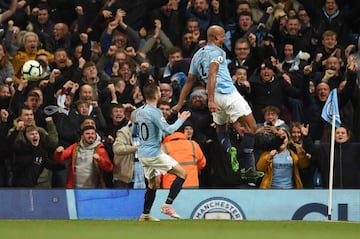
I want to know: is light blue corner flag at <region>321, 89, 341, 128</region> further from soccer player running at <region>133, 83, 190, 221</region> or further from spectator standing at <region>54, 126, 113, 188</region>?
spectator standing at <region>54, 126, 113, 188</region>

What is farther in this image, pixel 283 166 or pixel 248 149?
pixel 283 166

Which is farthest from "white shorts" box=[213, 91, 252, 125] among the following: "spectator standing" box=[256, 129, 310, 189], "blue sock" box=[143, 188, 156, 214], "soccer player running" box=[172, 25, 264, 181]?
"spectator standing" box=[256, 129, 310, 189]

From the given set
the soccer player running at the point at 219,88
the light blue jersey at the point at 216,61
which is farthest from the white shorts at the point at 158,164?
the light blue jersey at the point at 216,61

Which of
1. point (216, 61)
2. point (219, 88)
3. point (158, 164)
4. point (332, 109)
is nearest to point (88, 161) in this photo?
point (158, 164)

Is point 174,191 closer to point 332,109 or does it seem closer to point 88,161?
point 88,161

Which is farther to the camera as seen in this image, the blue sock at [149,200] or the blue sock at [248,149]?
the blue sock at [248,149]

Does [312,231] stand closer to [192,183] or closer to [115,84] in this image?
[192,183]

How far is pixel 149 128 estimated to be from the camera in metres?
17.5

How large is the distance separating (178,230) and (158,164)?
2768mm

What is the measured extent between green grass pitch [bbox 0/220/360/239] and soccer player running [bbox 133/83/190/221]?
0.68m

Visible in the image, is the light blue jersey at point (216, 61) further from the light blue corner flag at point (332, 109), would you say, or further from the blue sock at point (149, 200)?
the light blue corner flag at point (332, 109)

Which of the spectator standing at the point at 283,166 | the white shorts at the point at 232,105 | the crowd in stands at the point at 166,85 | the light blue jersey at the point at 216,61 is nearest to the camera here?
the light blue jersey at the point at 216,61

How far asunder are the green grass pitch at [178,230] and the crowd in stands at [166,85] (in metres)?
2.81

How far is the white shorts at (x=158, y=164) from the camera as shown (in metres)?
17.7
